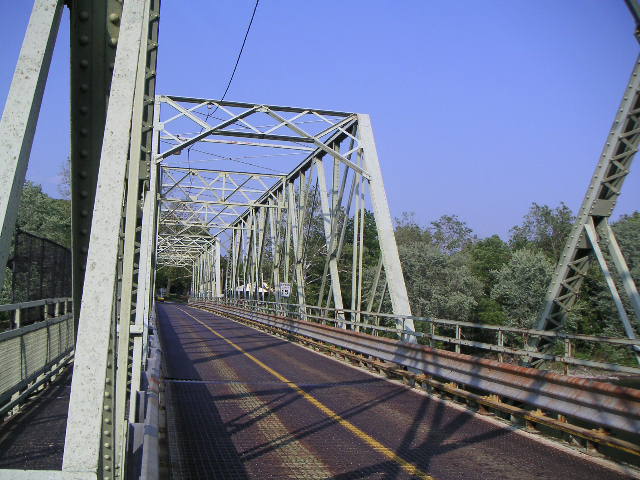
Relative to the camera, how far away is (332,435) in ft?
29.5

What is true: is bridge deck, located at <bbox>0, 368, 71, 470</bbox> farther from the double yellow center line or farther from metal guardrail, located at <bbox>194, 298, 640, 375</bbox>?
metal guardrail, located at <bbox>194, 298, 640, 375</bbox>

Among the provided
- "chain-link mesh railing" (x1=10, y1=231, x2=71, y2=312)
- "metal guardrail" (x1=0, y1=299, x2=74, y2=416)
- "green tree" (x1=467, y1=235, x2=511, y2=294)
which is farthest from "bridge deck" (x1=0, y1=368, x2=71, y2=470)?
"green tree" (x1=467, y1=235, x2=511, y2=294)

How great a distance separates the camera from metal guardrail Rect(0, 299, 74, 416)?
Result: 29.2 ft

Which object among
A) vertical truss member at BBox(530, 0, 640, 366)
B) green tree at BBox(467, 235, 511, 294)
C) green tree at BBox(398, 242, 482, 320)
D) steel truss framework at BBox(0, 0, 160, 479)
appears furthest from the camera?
green tree at BBox(467, 235, 511, 294)

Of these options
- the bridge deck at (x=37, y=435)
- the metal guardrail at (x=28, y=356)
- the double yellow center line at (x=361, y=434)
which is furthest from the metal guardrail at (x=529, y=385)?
the metal guardrail at (x=28, y=356)

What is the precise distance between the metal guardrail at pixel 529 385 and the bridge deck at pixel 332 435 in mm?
518

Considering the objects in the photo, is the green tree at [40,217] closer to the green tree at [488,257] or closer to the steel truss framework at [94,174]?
the green tree at [488,257]

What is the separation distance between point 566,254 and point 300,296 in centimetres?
2058

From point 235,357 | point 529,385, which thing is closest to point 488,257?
point 235,357

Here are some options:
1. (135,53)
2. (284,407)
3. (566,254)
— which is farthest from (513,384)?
(135,53)

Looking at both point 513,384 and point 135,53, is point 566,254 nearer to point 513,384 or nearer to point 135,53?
point 513,384

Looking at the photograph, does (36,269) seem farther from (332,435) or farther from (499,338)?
(499,338)

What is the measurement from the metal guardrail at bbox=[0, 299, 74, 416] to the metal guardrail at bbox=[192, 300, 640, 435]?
7.03 m

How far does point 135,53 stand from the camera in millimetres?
2973
